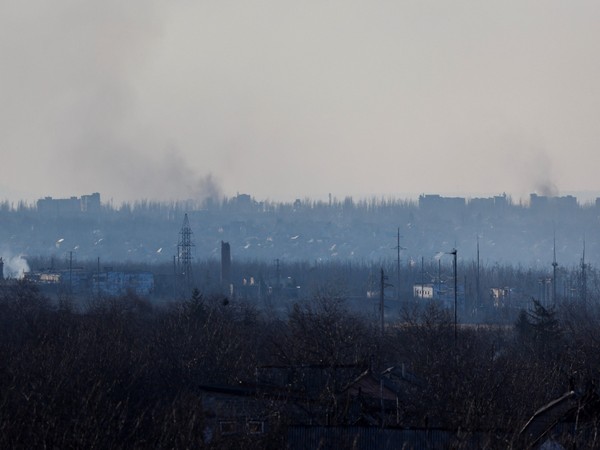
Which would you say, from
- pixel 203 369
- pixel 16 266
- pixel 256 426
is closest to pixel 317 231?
pixel 16 266

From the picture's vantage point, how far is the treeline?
10.4 meters

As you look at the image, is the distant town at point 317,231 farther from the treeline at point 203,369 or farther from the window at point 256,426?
the window at point 256,426

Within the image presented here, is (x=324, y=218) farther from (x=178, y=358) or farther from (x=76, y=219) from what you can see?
(x=178, y=358)

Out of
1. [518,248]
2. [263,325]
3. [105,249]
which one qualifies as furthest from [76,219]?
[263,325]

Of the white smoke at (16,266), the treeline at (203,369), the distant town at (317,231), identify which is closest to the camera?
the treeline at (203,369)

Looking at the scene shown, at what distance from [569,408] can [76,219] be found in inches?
3588

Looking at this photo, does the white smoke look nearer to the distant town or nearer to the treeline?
the distant town

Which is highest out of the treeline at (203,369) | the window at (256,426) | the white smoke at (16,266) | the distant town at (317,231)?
the distant town at (317,231)

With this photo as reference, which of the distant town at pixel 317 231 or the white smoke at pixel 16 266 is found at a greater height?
the distant town at pixel 317 231

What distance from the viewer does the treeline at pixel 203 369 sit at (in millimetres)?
10422

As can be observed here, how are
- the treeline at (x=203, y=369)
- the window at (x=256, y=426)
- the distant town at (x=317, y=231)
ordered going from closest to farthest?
the treeline at (x=203, y=369), the window at (x=256, y=426), the distant town at (x=317, y=231)

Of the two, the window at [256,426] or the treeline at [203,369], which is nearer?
the treeline at [203,369]

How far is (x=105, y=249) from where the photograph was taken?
307 ft

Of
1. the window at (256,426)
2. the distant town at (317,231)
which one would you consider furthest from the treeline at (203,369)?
the distant town at (317,231)
